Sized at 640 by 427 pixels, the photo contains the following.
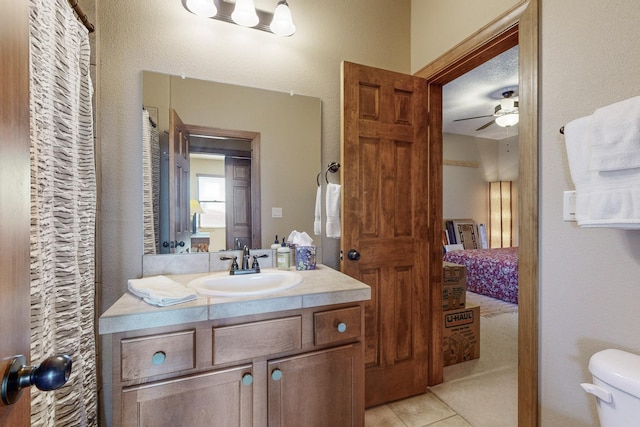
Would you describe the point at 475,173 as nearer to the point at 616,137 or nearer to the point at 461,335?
the point at 461,335

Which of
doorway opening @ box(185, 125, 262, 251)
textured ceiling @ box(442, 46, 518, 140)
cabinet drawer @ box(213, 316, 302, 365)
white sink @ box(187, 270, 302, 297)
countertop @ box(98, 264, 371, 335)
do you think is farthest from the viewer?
textured ceiling @ box(442, 46, 518, 140)

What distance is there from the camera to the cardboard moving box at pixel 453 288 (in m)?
2.45

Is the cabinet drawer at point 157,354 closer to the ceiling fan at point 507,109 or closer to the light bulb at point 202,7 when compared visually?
the light bulb at point 202,7

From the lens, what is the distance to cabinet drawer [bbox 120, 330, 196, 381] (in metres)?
0.96

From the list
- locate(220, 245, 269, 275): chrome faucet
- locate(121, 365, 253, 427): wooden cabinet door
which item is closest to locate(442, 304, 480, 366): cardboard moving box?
locate(220, 245, 269, 275): chrome faucet

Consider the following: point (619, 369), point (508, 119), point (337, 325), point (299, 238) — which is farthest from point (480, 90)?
point (337, 325)

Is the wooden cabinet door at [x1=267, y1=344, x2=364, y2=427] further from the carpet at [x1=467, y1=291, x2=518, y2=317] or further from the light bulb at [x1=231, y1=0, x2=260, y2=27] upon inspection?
the carpet at [x1=467, y1=291, x2=518, y2=317]

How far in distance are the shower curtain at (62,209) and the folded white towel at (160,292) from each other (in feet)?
0.75

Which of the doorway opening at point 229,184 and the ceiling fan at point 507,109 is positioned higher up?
the ceiling fan at point 507,109

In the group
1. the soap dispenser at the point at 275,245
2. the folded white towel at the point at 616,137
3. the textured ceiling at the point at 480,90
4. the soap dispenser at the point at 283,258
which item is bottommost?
the soap dispenser at the point at 283,258

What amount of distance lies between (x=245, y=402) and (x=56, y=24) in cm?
160

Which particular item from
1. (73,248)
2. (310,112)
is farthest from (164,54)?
(73,248)

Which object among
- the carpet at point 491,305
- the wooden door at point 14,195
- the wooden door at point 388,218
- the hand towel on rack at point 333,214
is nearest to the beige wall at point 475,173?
the carpet at point 491,305

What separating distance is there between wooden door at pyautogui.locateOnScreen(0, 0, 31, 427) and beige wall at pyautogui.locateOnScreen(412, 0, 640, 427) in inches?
67.3
